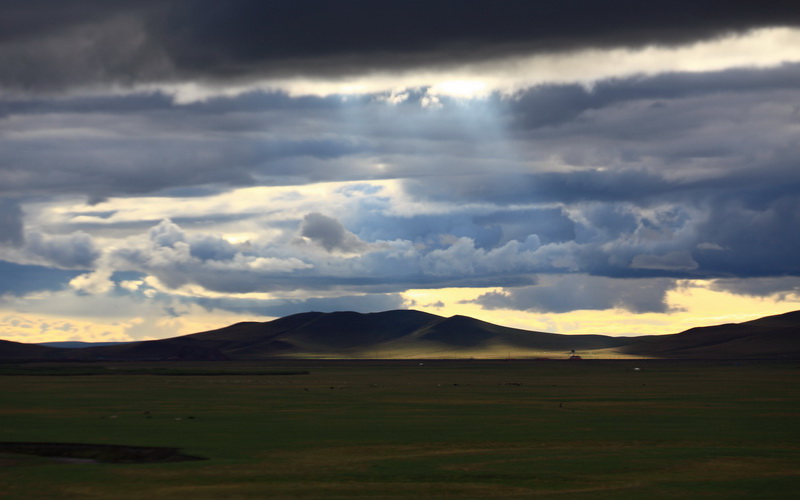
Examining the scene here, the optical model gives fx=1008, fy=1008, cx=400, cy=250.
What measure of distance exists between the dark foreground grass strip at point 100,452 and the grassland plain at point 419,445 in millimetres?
1507

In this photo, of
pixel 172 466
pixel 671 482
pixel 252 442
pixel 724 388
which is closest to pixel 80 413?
pixel 252 442

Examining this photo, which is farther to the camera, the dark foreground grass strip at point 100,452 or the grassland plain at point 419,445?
the dark foreground grass strip at point 100,452

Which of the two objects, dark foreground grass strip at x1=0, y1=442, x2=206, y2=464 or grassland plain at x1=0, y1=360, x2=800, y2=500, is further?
dark foreground grass strip at x1=0, y1=442, x2=206, y2=464

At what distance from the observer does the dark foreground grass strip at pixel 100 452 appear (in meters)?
56.0

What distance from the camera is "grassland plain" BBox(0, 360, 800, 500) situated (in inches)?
1752

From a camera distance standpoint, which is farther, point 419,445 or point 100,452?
point 419,445

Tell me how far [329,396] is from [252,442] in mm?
49394

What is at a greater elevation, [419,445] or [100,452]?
[419,445]

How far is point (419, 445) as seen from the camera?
5953 cm

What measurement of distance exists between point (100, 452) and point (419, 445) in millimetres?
18731

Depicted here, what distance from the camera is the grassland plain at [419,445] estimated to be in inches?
1752

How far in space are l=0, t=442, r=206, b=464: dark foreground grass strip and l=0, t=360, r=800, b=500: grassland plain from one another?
151cm

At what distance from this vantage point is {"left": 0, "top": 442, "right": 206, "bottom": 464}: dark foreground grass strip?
56.0m

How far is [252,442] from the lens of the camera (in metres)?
61.8
